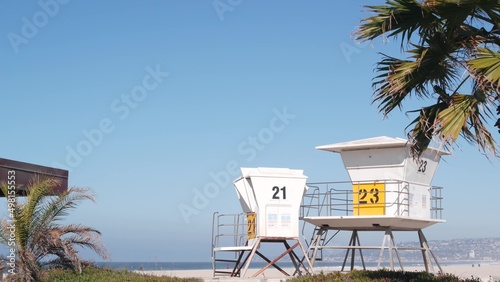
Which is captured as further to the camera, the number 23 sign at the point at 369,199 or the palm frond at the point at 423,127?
the number 23 sign at the point at 369,199

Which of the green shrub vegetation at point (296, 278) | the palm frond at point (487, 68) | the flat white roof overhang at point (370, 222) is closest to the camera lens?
the palm frond at point (487, 68)

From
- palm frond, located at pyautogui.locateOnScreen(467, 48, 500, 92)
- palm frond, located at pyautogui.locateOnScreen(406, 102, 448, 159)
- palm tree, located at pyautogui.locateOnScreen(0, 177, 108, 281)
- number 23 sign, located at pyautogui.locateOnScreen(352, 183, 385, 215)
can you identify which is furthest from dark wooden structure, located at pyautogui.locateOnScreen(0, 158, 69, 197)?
palm frond, located at pyautogui.locateOnScreen(467, 48, 500, 92)

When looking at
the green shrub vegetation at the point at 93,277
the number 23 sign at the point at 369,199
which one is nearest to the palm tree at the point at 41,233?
the green shrub vegetation at the point at 93,277

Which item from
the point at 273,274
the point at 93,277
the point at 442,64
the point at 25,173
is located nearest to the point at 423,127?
the point at 442,64

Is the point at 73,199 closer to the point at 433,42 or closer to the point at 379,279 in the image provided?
the point at 379,279

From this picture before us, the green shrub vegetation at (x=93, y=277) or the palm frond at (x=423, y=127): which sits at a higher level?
the palm frond at (x=423, y=127)

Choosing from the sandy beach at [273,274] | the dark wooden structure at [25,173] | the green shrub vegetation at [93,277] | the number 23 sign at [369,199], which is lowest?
the sandy beach at [273,274]

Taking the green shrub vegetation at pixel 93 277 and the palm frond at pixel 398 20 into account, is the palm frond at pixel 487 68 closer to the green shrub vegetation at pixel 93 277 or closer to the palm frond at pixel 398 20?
the palm frond at pixel 398 20

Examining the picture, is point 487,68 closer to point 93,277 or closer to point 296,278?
point 296,278

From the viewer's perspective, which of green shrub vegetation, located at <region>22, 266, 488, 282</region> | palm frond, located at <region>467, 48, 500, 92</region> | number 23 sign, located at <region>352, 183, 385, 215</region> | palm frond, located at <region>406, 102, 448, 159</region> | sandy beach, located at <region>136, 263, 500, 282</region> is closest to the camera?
palm frond, located at <region>467, 48, 500, 92</region>

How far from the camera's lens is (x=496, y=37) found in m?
14.5

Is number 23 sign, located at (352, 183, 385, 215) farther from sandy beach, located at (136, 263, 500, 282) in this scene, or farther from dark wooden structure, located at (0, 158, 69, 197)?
dark wooden structure, located at (0, 158, 69, 197)

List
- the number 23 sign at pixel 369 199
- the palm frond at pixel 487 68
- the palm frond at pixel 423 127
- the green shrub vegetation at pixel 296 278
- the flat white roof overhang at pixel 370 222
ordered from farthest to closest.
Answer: the number 23 sign at pixel 369 199, the flat white roof overhang at pixel 370 222, the green shrub vegetation at pixel 296 278, the palm frond at pixel 423 127, the palm frond at pixel 487 68

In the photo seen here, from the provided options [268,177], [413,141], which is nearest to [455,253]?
[268,177]
